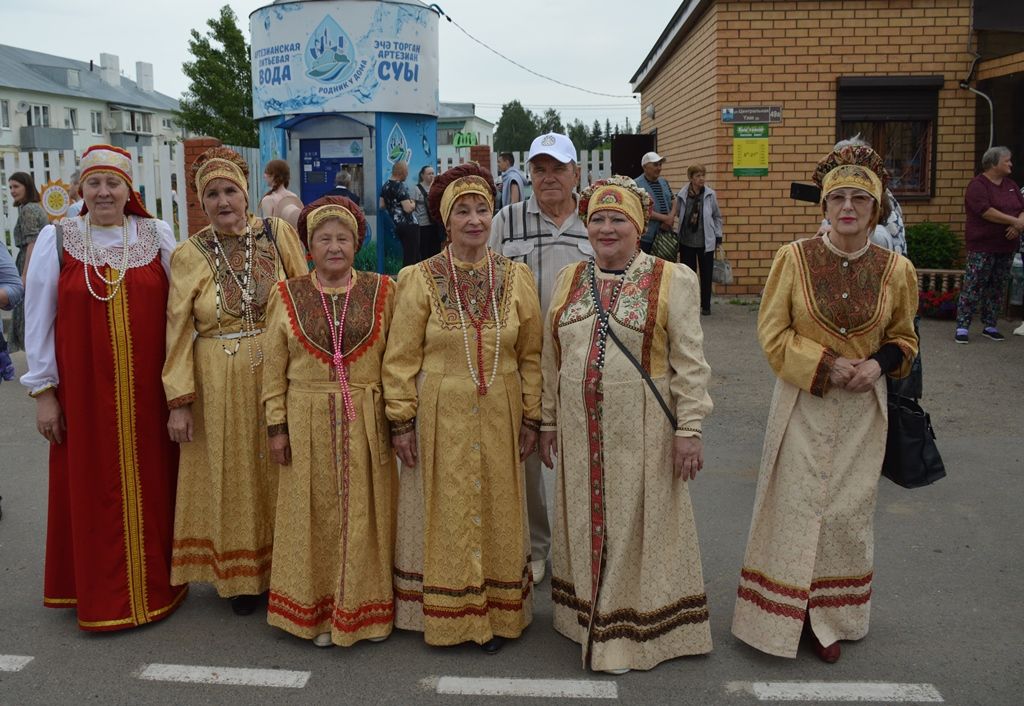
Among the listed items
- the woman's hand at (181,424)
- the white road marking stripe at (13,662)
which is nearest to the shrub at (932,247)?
the woman's hand at (181,424)

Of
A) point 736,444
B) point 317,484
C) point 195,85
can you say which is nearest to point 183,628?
point 317,484

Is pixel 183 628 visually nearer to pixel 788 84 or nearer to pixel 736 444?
pixel 736 444

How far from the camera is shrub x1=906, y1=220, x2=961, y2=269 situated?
39.0 ft

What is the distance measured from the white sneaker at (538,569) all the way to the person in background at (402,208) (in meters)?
9.95

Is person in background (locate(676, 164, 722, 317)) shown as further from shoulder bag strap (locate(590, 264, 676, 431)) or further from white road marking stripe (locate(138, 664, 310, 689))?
white road marking stripe (locate(138, 664, 310, 689))

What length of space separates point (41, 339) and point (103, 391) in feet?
1.12

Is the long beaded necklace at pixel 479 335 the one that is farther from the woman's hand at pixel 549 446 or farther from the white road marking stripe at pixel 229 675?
the white road marking stripe at pixel 229 675

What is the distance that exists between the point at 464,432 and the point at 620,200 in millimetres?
1084

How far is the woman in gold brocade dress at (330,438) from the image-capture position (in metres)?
3.91

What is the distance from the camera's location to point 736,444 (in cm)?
683

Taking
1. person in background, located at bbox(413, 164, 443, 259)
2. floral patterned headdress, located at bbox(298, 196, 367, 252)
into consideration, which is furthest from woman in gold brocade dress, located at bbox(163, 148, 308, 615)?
person in background, located at bbox(413, 164, 443, 259)

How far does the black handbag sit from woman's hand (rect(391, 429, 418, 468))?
74.6 inches

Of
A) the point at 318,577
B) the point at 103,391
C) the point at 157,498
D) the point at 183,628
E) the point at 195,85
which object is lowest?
the point at 183,628

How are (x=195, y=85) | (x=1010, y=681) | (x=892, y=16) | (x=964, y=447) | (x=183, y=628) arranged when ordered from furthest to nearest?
(x=195, y=85) → (x=892, y=16) → (x=964, y=447) → (x=183, y=628) → (x=1010, y=681)
